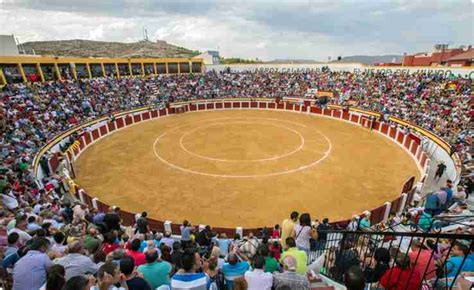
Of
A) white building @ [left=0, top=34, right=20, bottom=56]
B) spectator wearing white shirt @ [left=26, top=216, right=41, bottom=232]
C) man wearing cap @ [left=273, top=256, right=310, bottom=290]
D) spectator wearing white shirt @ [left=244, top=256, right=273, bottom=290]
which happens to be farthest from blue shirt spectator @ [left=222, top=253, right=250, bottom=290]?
white building @ [left=0, top=34, right=20, bottom=56]

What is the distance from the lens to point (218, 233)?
32.8 feet

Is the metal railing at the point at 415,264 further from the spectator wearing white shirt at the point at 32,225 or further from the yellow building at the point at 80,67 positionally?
the yellow building at the point at 80,67

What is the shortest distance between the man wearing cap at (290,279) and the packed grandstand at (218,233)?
0.01 m

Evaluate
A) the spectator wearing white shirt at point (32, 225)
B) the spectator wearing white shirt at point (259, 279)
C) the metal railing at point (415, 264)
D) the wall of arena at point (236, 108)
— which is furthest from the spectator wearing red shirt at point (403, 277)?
the spectator wearing white shirt at point (32, 225)

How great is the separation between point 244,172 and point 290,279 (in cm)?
1283

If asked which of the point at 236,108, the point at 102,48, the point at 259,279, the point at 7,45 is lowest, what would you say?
the point at 236,108

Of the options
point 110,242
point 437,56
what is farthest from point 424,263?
point 437,56

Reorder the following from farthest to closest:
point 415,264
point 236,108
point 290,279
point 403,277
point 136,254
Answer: point 236,108
point 136,254
point 290,279
point 403,277
point 415,264

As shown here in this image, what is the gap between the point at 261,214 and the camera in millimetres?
12148

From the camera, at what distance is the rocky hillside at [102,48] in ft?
254

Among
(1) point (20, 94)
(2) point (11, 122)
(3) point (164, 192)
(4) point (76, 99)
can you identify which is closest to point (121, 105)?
(4) point (76, 99)

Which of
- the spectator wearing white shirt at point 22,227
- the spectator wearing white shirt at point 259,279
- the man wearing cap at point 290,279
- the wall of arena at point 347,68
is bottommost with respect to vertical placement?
the spectator wearing white shirt at point 22,227

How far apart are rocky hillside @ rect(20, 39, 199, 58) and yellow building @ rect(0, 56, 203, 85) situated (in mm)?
36735

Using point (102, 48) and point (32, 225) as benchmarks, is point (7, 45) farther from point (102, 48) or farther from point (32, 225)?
point (102, 48)
